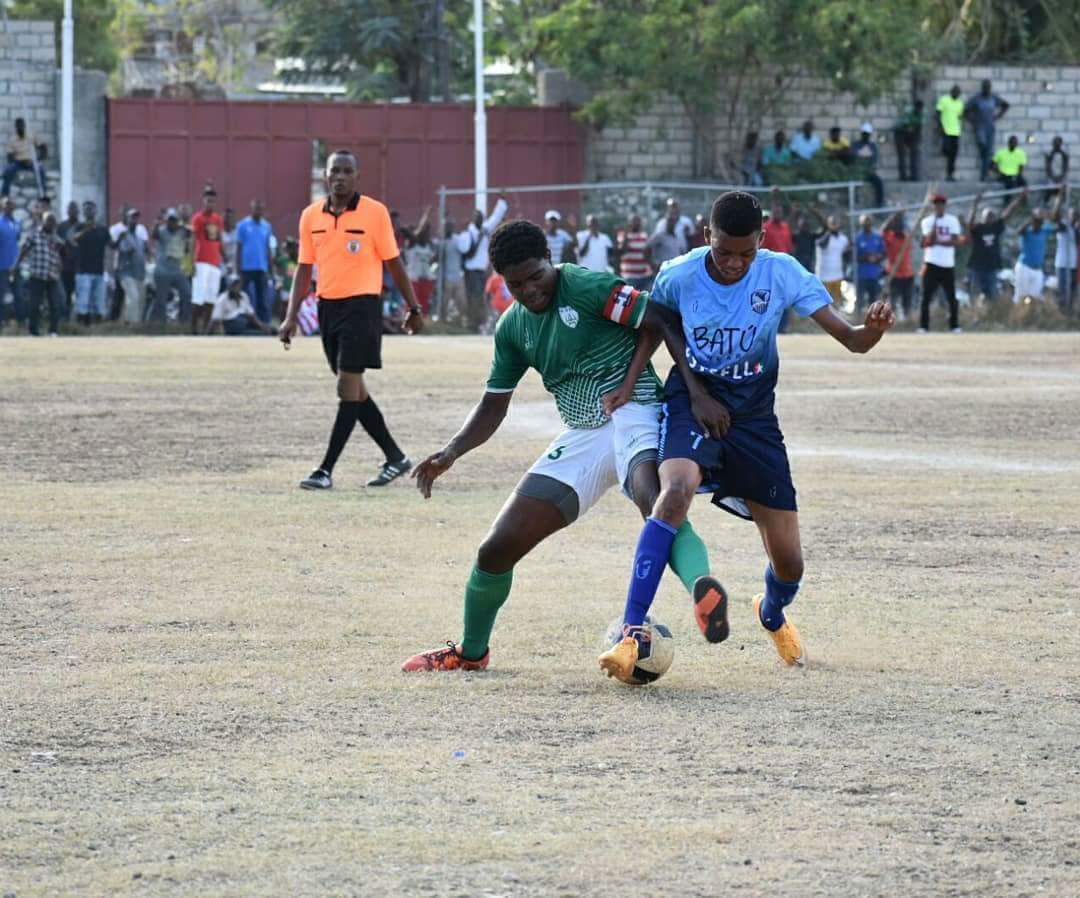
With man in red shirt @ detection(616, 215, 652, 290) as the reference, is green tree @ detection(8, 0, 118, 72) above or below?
above

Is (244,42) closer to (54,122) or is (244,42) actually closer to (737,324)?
(54,122)

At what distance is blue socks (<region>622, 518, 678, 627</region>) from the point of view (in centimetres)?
673

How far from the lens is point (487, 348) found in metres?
26.9

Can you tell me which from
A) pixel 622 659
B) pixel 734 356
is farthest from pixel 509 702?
pixel 734 356

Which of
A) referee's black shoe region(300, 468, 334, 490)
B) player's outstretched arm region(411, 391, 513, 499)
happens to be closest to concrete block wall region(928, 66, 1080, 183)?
referee's black shoe region(300, 468, 334, 490)

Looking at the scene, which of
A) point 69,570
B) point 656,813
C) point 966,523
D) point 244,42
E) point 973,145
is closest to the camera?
point 656,813

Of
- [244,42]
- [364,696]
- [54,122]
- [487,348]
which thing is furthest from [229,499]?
[244,42]

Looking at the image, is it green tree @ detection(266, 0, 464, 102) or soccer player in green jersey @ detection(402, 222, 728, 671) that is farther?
green tree @ detection(266, 0, 464, 102)

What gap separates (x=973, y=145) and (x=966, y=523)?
106ft

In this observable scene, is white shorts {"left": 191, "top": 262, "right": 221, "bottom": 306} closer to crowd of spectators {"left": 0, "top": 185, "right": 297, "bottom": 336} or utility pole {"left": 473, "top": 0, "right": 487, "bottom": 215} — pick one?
crowd of spectators {"left": 0, "top": 185, "right": 297, "bottom": 336}

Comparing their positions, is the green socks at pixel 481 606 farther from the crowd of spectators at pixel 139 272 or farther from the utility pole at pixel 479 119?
the utility pole at pixel 479 119

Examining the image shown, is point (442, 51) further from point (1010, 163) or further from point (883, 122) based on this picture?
point (1010, 163)

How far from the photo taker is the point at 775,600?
727 centimetres

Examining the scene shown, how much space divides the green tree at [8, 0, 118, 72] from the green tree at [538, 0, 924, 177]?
17.2 metres
